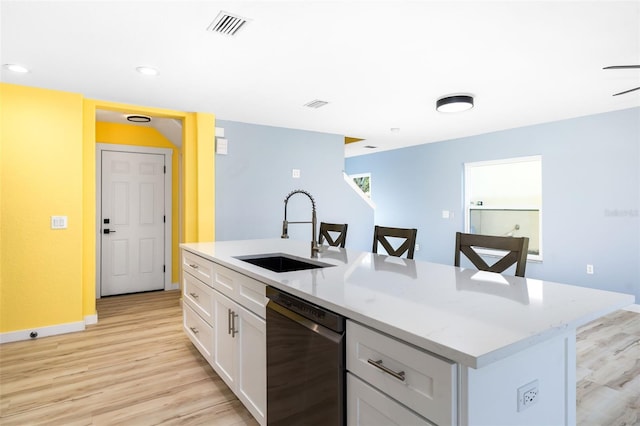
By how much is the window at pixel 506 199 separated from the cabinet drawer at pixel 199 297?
453 cm

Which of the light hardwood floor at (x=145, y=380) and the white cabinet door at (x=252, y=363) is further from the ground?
the white cabinet door at (x=252, y=363)

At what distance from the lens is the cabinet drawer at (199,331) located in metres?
2.47

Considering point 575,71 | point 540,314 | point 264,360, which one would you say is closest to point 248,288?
point 264,360

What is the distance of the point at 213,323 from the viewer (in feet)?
7.86

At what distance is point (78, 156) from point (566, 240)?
5765mm

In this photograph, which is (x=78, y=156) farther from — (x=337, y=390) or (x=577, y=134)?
(x=577, y=134)

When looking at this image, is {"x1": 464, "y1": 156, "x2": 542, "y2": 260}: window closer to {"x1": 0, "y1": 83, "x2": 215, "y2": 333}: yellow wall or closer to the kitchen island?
the kitchen island

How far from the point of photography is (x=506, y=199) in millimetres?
5445

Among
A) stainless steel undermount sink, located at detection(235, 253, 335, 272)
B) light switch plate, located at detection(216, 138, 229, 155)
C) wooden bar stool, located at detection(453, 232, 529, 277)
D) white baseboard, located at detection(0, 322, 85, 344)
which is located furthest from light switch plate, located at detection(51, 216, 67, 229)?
wooden bar stool, located at detection(453, 232, 529, 277)

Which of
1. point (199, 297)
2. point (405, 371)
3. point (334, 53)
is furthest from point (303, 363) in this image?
point (334, 53)

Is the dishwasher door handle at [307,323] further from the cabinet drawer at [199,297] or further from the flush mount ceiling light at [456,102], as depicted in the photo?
the flush mount ceiling light at [456,102]

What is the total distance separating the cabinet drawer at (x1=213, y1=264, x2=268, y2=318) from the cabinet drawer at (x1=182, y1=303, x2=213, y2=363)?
41cm

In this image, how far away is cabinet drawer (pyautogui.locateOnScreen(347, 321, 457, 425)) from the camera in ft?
2.91

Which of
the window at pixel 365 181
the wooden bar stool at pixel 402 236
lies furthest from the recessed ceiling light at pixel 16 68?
the window at pixel 365 181
